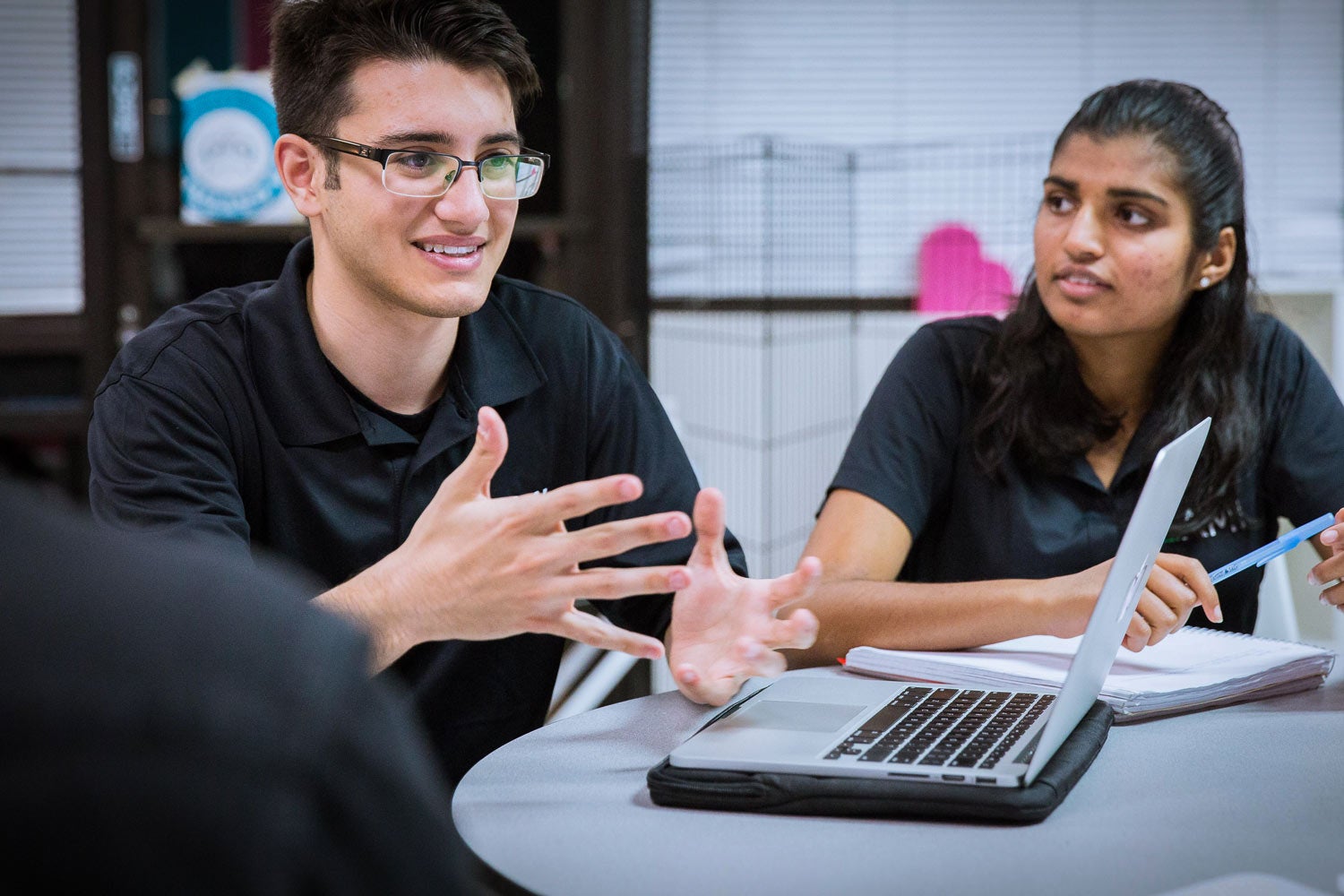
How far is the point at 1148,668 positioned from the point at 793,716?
1.34 feet

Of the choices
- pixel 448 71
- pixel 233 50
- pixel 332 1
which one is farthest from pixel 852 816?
pixel 233 50

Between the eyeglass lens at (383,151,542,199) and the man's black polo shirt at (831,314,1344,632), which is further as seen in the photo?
the man's black polo shirt at (831,314,1344,632)

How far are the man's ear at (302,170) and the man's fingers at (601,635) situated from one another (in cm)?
69

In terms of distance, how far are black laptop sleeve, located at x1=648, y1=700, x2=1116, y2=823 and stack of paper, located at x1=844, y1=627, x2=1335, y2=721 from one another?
25cm

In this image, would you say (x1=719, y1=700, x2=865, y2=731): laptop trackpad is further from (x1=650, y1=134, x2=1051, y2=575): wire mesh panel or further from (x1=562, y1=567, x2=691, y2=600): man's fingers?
(x1=650, y1=134, x2=1051, y2=575): wire mesh panel

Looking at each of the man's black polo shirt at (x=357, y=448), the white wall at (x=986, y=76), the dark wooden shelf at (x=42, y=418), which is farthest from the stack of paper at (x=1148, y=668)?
the dark wooden shelf at (x=42, y=418)

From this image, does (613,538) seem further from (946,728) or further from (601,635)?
(946,728)

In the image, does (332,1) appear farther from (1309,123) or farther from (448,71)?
(1309,123)

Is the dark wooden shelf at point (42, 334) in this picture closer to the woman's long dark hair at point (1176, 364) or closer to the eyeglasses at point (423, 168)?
the eyeglasses at point (423, 168)

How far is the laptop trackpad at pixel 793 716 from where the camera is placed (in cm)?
108

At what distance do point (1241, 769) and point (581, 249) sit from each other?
278 centimetres

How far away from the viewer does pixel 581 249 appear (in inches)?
142

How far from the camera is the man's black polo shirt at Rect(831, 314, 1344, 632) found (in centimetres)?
170

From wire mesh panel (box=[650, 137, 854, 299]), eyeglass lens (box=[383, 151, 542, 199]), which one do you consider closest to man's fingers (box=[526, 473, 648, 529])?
eyeglass lens (box=[383, 151, 542, 199])
